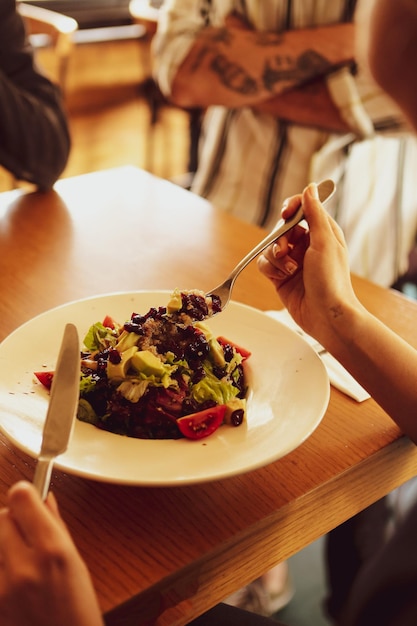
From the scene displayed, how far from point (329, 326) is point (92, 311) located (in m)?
0.36

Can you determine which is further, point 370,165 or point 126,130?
point 126,130

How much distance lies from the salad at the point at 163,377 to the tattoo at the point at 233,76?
114cm

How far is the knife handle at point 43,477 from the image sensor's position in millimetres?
629

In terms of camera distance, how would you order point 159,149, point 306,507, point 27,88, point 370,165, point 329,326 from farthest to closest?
point 159,149, point 370,165, point 27,88, point 329,326, point 306,507

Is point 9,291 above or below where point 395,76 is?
below

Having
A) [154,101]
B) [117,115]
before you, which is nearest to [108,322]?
[154,101]

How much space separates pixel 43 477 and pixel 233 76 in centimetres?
152

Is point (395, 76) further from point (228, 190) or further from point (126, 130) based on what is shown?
point (126, 130)

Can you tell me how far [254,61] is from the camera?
186 cm

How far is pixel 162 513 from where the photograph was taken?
0.74 m

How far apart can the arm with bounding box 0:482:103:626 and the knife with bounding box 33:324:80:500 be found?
50 mm

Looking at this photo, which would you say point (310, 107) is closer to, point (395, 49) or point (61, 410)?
point (395, 49)

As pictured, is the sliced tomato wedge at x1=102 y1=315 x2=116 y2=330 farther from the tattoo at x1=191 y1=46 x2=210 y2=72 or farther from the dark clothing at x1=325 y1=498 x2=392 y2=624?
the tattoo at x1=191 y1=46 x2=210 y2=72

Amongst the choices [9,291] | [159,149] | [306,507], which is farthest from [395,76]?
[159,149]
